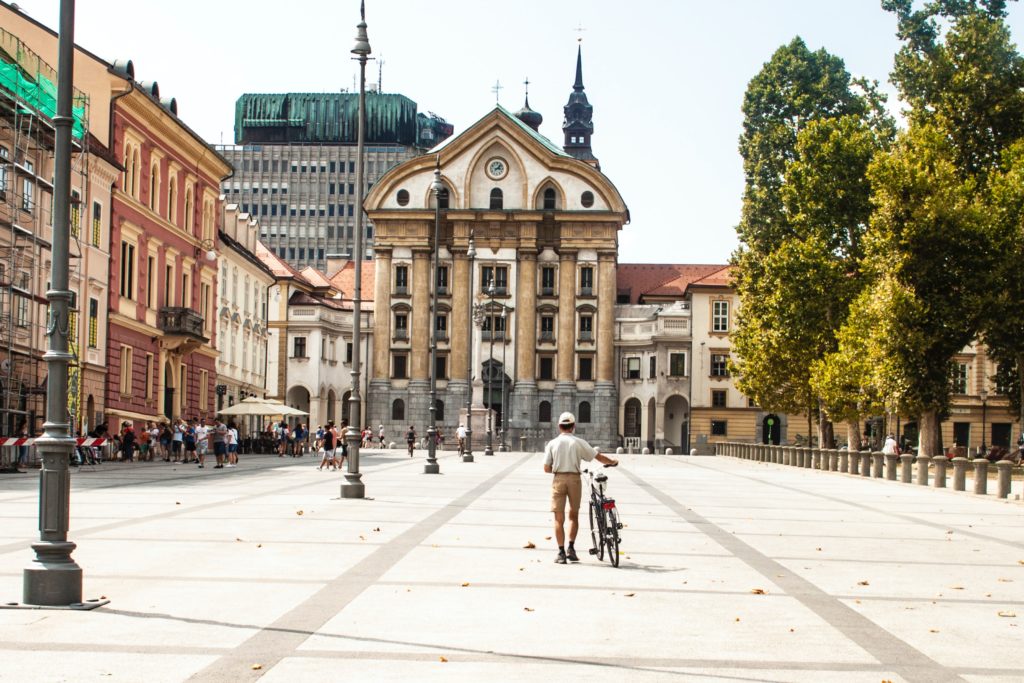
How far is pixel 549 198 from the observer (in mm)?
100938

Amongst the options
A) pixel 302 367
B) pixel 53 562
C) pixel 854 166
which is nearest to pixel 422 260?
pixel 302 367

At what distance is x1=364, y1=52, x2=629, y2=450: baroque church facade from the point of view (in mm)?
99812

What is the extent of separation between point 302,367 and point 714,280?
2902cm

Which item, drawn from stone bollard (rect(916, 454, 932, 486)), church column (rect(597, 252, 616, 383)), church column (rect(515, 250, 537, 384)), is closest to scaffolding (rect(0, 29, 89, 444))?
stone bollard (rect(916, 454, 932, 486))

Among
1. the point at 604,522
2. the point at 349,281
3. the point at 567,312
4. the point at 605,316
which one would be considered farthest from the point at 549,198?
the point at 604,522

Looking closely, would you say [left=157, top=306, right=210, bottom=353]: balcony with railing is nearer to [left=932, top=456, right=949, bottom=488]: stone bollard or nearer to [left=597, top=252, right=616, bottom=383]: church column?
[left=932, top=456, right=949, bottom=488]: stone bollard

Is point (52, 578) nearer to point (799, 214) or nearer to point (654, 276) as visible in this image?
point (799, 214)

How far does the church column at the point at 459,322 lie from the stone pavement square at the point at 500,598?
250 feet

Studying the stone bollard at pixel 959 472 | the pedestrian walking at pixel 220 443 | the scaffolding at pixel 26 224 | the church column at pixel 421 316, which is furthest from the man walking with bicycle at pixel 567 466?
the church column at pixel 421 316

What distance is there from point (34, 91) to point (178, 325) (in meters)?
16.3

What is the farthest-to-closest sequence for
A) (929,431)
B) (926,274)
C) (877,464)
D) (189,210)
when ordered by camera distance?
(189,210) → (877,464) → (929,431) → (926,274)

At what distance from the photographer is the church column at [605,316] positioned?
100m

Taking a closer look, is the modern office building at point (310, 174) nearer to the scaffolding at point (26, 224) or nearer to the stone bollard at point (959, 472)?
the scaffolding at point (26, 224)

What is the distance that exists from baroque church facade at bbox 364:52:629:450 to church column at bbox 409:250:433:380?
0.09m
